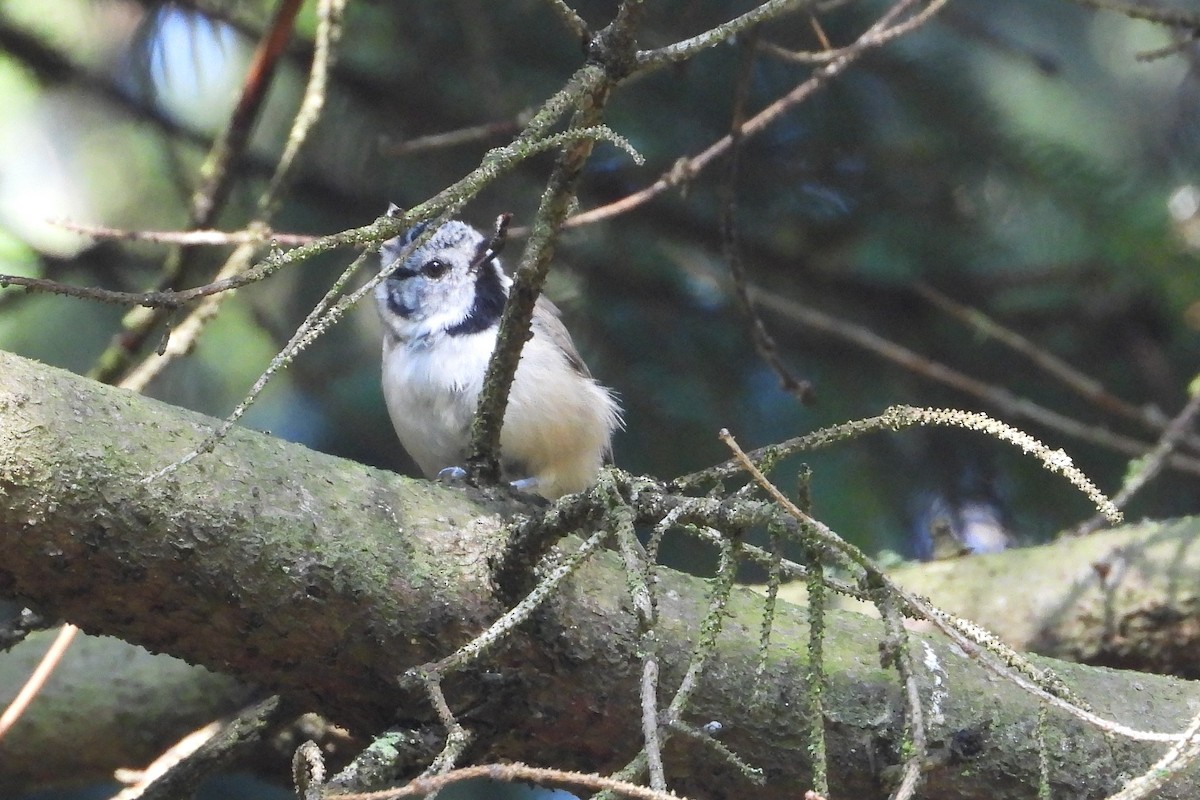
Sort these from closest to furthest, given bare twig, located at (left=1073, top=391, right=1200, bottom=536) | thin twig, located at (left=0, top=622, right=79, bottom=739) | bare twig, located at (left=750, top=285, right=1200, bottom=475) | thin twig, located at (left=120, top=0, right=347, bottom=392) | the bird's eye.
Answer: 1. thin twig, located at (left=0, top=622, right=79, bottom=739)
2. thin twig, located at (left=120, top=0, right=347, bottom=392)
3. bare twig, located at (left=1073, top=391, right=1200, bottom=536)
4. bare twig, located at (left=750, top=285, right=1200, bottom=475)
5. the bird's eye

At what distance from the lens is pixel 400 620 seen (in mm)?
1738

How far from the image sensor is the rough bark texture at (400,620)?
1.61m

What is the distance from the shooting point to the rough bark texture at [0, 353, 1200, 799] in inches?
63.2

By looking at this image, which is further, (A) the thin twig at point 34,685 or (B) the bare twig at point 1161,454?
(B) the bare twig at point 1161,454

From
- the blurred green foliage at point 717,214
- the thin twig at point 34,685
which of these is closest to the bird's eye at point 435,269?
the blurred green foliage at point 717,214

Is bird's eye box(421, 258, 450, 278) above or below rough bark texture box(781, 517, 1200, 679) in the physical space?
above

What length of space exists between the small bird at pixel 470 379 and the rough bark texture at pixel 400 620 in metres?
0.94

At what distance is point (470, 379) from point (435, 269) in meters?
0.43

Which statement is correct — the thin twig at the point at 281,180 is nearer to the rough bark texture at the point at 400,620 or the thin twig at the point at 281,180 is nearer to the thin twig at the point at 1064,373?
the rough bark texture at the point at 400,620

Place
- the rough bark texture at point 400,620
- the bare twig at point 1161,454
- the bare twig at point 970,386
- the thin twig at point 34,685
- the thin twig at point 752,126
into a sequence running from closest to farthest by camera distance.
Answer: the rough bark texture at point 400,620 < the thin twig at point 34,685 < the thin twig at point 752,126 < the bare twig at point 1161,454 < the bare twig at point 970,386

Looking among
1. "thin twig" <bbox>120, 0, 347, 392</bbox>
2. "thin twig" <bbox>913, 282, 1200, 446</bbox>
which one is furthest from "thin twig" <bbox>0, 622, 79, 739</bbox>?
"thin twig" <bbox>913, 282, 1200, 446</bbox>

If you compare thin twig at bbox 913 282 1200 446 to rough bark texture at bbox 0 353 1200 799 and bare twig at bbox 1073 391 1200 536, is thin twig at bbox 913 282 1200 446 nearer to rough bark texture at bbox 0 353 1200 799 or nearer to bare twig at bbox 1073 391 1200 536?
bare twig at bbox 1073 391 1200 536

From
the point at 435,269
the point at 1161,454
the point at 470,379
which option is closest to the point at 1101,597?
the point at 1161,454

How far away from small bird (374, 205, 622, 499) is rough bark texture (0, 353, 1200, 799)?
941 millimetres
